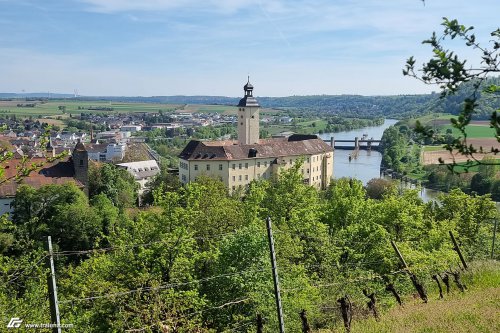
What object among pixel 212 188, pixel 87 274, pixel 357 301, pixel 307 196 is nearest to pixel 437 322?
pixel 357 301

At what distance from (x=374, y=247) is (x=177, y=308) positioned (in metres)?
9.20

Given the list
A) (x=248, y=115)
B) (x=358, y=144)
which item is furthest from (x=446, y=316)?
(x=358, y=144)

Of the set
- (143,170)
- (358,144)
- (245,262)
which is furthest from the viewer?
(358,144)

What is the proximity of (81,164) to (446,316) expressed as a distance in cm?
4599

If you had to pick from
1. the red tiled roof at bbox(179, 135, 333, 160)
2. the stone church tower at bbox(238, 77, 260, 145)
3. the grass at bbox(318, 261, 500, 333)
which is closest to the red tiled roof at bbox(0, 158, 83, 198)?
the red tiled roof at bbox(179, 135, 333, 160)

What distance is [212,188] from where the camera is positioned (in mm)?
30969

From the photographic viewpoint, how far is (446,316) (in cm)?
1001

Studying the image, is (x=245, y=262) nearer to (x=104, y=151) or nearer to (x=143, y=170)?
(x=143, y=170)

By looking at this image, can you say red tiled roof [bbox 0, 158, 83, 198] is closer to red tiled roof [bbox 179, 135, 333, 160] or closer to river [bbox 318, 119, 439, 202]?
red tiled roof [bbox 179, 135, 333, 160]

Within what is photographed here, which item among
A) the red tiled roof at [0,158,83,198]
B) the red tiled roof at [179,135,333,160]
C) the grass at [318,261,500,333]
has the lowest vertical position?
the red tiled roof at [0,158,83,198]

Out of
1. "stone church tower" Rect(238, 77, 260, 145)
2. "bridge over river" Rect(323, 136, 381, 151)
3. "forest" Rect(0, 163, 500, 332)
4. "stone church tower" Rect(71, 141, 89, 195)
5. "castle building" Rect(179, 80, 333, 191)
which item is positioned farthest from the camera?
"bridge over river" Rect(323, 136, 381, 151)

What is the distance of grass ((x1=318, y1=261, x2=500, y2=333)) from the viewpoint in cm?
936

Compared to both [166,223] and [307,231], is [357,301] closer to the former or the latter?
[307,231]

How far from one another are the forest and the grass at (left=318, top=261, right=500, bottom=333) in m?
1.60
